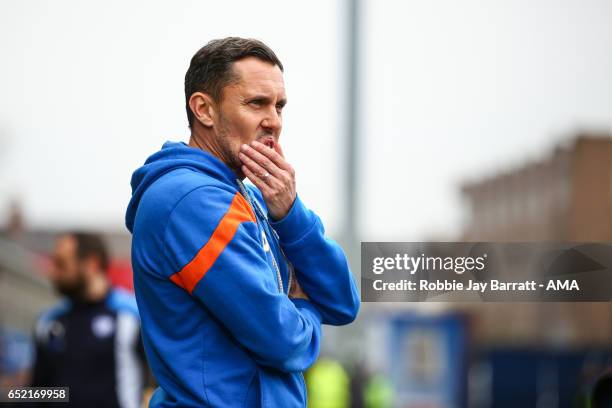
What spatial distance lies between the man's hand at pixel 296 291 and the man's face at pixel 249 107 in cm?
27

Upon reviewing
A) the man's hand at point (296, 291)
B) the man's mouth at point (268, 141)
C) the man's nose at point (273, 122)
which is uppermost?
the man's nose at point (273, 122)

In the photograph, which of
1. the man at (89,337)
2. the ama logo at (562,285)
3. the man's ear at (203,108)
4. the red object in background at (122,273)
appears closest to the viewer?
the man's ear at (203,108)

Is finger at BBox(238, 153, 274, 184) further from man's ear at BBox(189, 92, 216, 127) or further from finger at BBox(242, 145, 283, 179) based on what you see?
man's ear at BBox(189, 92, 216, 127)

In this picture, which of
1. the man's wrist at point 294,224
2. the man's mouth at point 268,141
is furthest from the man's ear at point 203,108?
the man's wrist at point 294,224

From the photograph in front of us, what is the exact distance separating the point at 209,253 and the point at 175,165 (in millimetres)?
232

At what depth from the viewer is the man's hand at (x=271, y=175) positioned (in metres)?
1.93

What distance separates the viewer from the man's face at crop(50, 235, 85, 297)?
4555 mm

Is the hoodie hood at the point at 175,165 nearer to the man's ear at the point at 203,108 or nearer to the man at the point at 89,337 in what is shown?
the man's ear at the point at 203,108

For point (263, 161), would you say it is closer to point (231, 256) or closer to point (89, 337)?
point (231, 256)

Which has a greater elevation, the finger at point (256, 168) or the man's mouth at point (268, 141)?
the man's mouth at point (268, 141)

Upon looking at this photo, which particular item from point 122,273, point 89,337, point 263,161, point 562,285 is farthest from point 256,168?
point 122,273

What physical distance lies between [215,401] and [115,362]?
2.70 meters

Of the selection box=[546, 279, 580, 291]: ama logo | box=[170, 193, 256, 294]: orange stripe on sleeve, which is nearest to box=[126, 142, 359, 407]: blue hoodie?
box=[170, 193, 256, 294]: orange stripe on sleeve

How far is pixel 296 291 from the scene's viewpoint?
2053mm
